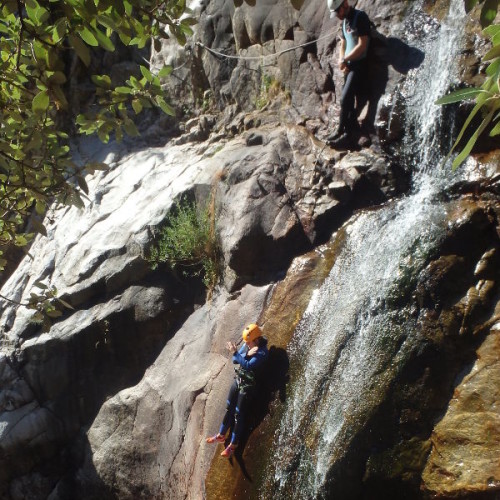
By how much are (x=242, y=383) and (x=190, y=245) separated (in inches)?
87.8

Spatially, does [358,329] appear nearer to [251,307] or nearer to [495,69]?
[251,307]

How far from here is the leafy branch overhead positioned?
2430 mm

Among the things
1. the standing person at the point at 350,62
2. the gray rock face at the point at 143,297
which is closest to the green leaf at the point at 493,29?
the gray rock face at the point at 143,297

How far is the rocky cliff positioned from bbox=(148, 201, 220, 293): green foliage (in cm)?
16

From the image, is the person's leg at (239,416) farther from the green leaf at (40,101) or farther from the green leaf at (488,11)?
the green leaf at (488,11)

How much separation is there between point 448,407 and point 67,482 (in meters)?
4.84

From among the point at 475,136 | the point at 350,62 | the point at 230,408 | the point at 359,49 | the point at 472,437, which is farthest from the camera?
the point at 350,62

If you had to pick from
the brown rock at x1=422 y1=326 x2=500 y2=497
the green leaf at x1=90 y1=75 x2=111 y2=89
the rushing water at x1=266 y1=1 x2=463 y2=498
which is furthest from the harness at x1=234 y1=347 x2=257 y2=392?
the green leaf at x1=90 y1=75 x2=111 y2=89

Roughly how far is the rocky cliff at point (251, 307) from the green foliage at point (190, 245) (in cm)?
16

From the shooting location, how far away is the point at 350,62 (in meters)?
6.47

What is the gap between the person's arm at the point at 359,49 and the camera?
20.8 ft

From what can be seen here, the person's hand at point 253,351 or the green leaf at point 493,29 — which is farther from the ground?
the green leaf at point 493,29

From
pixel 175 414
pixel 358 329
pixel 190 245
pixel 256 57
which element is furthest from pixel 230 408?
pixel 256 57

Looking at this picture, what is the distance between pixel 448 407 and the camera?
4.42m
